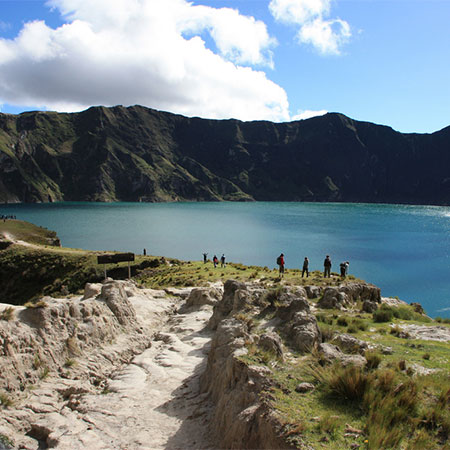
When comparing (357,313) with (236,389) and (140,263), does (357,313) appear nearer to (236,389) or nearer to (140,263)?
(236,389)

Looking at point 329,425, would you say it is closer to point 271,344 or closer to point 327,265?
point 271,344

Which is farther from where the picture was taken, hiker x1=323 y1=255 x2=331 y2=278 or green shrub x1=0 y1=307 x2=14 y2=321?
hiker x1=323 y1=255 x2=331 y2=278

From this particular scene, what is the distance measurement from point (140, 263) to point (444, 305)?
39.7 meters

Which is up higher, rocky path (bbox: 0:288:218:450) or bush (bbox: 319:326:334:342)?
bush (bbox: 319:326:334:342)

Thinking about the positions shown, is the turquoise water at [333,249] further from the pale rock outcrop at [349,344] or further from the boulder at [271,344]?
the boulder at [271,344]

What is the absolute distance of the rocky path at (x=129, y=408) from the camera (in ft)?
27.7

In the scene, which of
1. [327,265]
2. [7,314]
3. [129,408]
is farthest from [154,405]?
[327,265]

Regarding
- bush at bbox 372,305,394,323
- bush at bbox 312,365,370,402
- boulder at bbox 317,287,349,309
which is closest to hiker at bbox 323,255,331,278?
boulder at bbox 317,287,349,309

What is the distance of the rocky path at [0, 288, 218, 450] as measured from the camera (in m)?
8.45

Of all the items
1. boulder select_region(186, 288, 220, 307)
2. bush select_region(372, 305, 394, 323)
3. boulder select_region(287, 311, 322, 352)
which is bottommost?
boulder select_region(186, 288, 220, 307)

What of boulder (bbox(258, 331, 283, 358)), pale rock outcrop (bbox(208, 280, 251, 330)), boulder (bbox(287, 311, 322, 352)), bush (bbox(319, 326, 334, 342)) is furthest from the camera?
pale rock outcrop (bbox(208, 280, 251, 330))

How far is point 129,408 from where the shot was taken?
10281mm

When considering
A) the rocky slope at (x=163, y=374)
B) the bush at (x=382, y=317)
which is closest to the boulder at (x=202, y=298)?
the rocky slope at (x=163, y=374)

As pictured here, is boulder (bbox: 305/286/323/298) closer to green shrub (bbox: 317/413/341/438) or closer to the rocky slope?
the rocky slope
